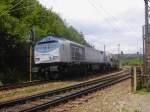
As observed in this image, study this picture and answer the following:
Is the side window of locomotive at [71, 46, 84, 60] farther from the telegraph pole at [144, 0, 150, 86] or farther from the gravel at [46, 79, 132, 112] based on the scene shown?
the gravel at [46, 79, 132, 112]

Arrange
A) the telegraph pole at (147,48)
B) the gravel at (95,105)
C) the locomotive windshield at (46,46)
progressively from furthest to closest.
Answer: the locomotive windshield at (46,46)
the telegraph pole at (147,48)
the gravel at (95,105)

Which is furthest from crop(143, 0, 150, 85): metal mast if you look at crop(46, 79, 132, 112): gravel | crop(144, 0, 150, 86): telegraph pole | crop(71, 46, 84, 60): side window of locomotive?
crop(71, 46, 84, 60): side window of locomotive

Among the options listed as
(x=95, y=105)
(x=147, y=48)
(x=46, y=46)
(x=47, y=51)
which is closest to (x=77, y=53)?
(x=46, y=46)

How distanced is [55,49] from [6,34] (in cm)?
381

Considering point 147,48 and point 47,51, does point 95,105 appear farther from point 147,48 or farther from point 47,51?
point 47,51

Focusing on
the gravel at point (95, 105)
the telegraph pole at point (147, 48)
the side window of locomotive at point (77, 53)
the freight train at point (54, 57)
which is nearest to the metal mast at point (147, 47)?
the telegraph pole at point (147, 48)

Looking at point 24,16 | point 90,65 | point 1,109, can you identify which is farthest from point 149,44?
point 90,65

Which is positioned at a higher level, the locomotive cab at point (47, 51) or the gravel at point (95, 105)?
the locomotive cab at point (47, 51)

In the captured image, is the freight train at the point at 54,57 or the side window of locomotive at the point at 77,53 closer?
the freight train at the point at 54,57

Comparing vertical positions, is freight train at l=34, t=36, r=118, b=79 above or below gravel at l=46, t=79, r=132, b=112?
above

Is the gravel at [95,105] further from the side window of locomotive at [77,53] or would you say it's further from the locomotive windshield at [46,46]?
the side window of locomotive at [77,53]

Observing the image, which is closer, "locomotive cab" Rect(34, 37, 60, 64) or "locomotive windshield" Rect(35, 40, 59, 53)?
"locomotive cab" Rect(34, 37, 60, 64)

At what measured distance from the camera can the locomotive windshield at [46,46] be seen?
32.3m

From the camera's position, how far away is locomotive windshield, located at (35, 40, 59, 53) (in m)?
32.3
